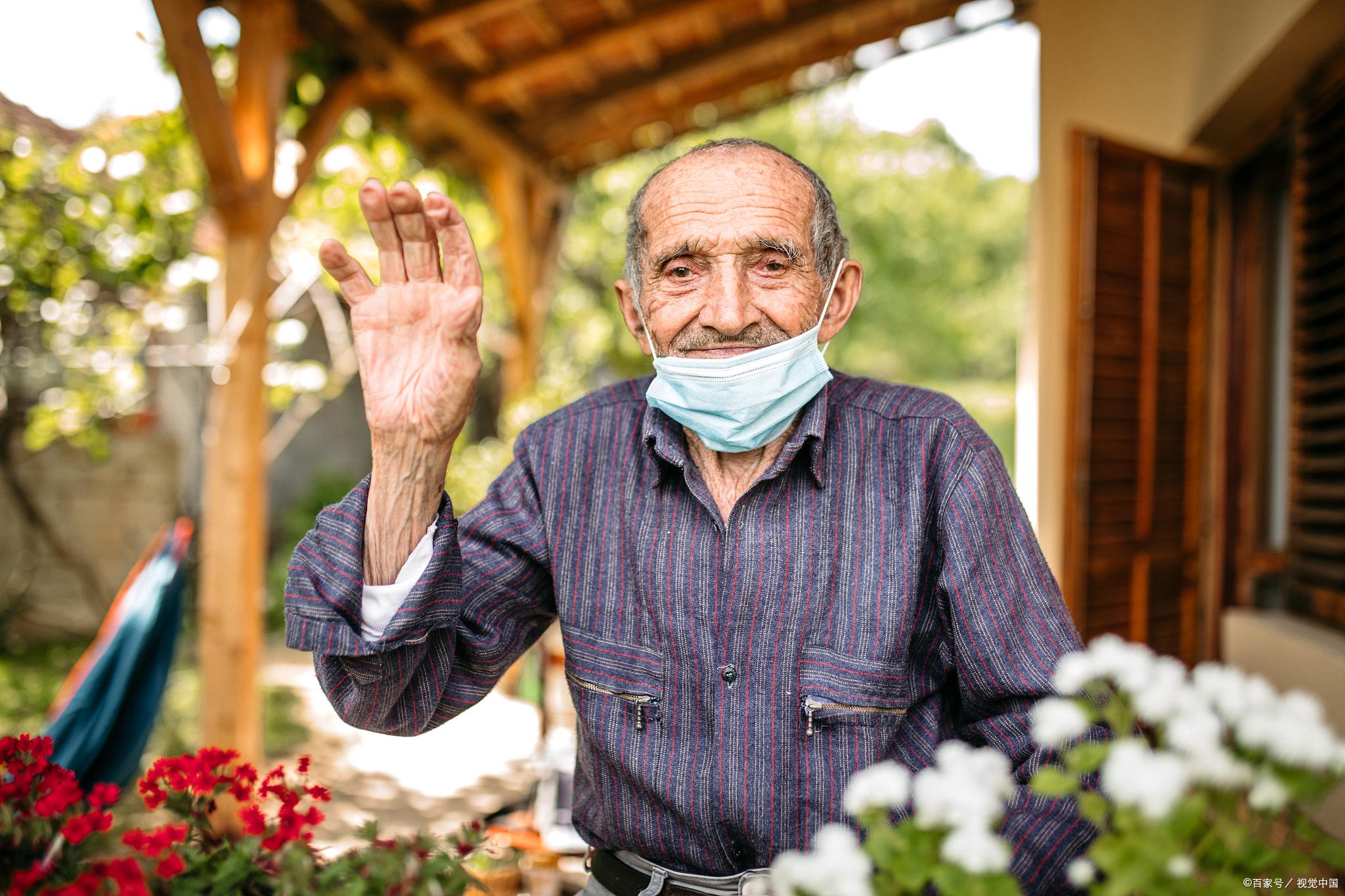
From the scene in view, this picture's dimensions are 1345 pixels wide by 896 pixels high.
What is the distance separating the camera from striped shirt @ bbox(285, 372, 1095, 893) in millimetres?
1231

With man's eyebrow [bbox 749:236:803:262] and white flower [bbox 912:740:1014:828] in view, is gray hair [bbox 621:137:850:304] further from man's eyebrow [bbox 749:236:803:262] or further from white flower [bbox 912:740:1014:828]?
white flower [bbox 912:740:1014:828]

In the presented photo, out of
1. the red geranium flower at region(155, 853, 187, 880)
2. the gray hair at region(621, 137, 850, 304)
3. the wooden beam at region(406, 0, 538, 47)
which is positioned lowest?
the red geranium flower at region(155, 853, 187, 880)

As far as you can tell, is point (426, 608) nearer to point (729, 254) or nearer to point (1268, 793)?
point (729, 254)

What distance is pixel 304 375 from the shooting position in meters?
6.18

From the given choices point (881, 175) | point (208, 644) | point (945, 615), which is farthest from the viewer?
point (881, 175)

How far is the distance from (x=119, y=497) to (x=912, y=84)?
43.8ft

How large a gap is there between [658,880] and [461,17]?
171 inches

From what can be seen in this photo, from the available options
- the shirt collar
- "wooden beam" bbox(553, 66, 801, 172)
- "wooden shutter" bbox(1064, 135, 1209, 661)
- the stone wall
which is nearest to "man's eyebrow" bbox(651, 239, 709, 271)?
the shirt collar

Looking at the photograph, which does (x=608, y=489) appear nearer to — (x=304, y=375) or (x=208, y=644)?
(x=208, y=644)

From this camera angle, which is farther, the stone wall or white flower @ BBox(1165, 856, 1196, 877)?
the stone wall

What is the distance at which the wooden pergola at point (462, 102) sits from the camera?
368 cm

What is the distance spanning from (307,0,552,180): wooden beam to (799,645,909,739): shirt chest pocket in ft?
12.8

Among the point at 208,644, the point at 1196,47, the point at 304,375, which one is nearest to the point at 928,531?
the point at 1196,47

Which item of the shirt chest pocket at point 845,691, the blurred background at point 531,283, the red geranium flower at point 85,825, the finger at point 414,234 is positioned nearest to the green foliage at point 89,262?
the blurred background at point 531,283
